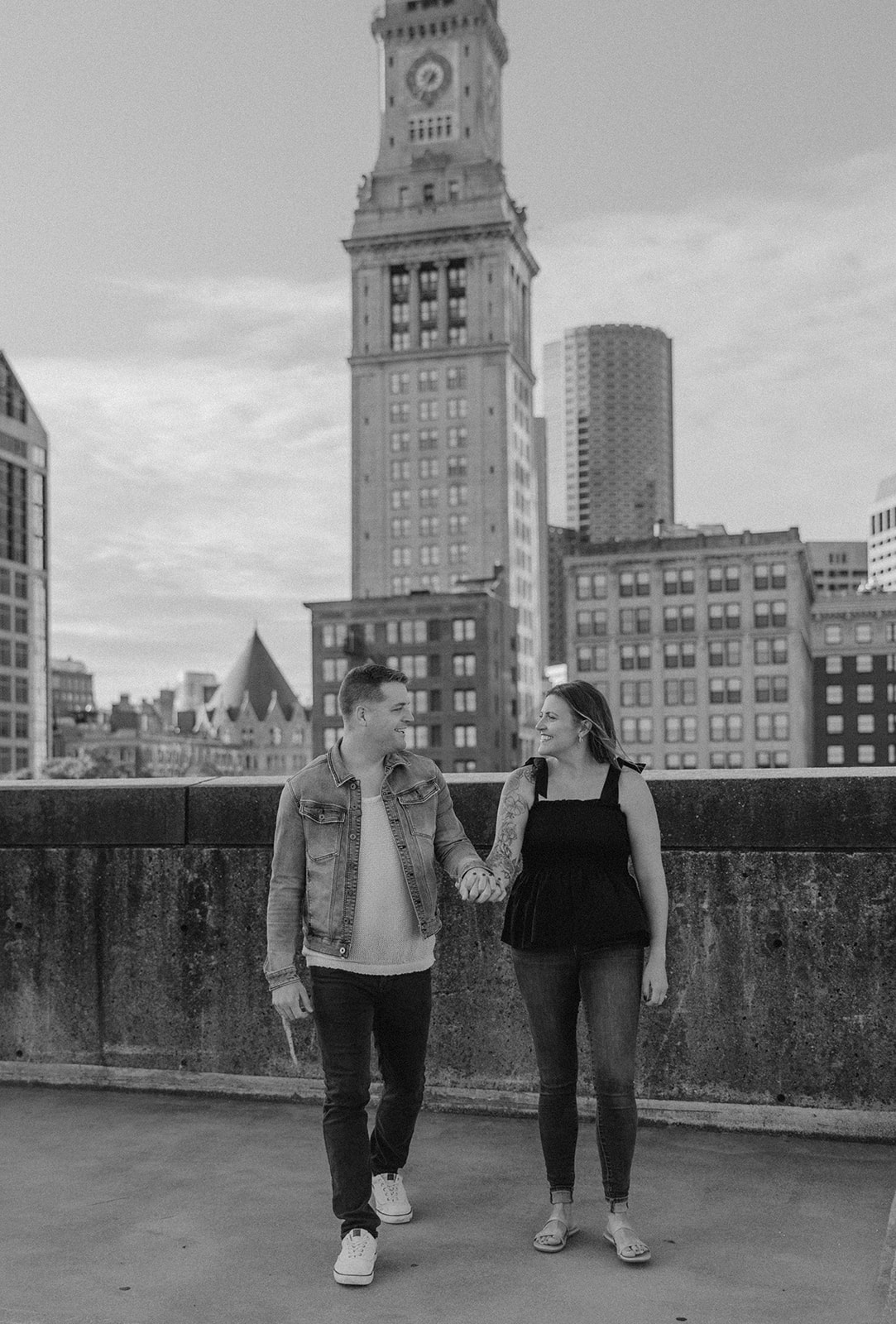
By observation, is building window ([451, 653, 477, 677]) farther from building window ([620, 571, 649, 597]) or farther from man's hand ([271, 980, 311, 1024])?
man's hand ([271, 980, 311, 1024])

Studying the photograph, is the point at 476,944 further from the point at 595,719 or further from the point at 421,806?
the point at 595,719

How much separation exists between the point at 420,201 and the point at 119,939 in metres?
168

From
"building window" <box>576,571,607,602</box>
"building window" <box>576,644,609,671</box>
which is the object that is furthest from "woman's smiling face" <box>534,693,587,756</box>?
"building window" <box>576,571,607,602</box>

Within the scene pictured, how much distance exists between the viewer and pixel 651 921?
481 centimetres

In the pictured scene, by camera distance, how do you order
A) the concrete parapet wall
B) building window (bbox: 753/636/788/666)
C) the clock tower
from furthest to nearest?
the clock tower, building window (bbox: 753/636/788/666), the concrete parapet wall

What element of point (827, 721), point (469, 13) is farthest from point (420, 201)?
point (827, 721)

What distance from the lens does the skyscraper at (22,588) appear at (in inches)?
5522

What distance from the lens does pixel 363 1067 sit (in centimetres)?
477

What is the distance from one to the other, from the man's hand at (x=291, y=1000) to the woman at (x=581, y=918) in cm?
76

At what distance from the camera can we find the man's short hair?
4.88m

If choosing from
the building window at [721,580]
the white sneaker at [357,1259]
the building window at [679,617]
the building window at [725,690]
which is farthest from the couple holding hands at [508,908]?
the building window at [721,580]

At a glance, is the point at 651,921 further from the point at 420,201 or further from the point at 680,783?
the point at 420,201

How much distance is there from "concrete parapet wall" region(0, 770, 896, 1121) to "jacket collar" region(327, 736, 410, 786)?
5.37 ft

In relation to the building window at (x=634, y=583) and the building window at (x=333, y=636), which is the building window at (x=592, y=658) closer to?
the building window at (x=634, y=583)
